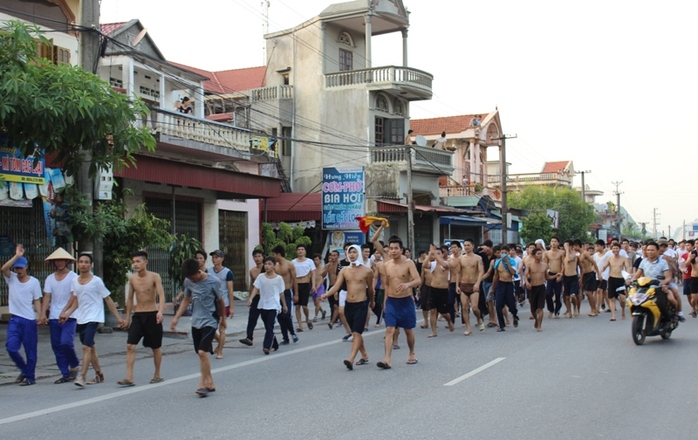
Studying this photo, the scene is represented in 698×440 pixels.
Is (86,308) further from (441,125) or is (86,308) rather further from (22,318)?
(441,125)

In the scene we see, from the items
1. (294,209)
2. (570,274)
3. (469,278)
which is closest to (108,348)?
(469,278)

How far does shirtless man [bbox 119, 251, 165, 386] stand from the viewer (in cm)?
995

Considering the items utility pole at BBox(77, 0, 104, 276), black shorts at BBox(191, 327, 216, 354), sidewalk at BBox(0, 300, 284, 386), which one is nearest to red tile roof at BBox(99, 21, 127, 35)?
utility pole at BBox(77, 0, 104, 276)

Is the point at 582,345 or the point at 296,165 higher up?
the point at 296,165

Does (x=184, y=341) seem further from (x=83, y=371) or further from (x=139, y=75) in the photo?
(x=139, y=75)

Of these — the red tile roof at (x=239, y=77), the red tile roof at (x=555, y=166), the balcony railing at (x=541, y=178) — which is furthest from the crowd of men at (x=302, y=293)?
the red tile roof at (x=555, y=166)

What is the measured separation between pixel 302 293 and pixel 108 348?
4.54 m

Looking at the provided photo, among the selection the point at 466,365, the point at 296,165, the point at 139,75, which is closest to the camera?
the point at 466,365

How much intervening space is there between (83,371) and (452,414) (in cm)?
475

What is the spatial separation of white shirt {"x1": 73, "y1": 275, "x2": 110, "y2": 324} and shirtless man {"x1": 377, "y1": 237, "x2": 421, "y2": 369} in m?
3.76

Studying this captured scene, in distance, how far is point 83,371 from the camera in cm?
1001

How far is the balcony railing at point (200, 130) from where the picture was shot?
20.7m

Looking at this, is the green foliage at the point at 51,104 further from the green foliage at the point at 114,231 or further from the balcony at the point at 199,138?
the balcony at the point at 199,138

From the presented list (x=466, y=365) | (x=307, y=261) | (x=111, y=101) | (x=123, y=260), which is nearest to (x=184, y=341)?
(x=123, y=260)
